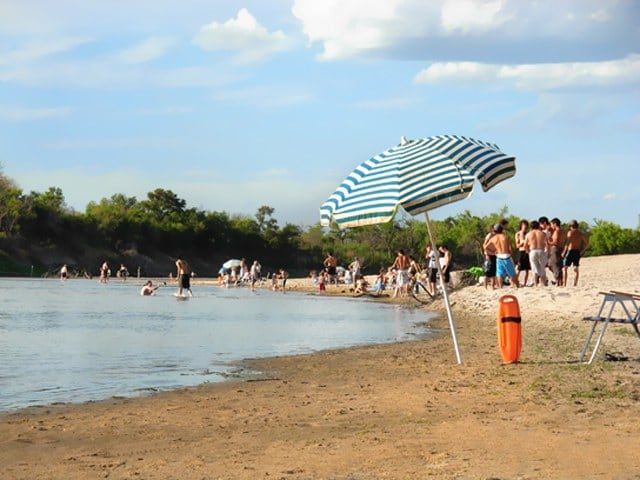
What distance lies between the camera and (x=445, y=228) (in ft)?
334

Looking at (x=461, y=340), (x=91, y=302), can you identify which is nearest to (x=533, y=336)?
(x=461, y=340)

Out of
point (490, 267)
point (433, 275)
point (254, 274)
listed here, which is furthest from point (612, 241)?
point (490, 267)

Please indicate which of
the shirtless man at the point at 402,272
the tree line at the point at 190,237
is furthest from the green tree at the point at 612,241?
the shirtless man at the point at 402,272

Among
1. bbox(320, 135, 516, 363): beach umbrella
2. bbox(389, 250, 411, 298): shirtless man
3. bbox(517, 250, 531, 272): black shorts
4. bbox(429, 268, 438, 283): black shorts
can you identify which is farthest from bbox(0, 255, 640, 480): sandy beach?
bbox(389, 250, 411, 298): shirtless man

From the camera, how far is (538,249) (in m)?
22.2

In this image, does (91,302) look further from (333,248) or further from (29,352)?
(333,248)

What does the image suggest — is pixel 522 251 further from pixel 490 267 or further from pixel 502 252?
pixel 490 267

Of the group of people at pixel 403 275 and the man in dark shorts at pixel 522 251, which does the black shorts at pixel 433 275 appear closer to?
the group of people at pixel 403 275

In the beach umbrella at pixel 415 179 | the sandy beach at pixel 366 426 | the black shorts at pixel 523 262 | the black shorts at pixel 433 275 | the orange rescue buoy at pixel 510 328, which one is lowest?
the sandy beach at pixel 366 426

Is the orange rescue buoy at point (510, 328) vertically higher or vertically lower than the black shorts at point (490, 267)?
lower

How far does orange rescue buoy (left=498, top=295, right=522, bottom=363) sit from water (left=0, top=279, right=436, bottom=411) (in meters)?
3.43

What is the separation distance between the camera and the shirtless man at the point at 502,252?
22609mm

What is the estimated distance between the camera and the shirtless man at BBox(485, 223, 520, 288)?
22.6 m

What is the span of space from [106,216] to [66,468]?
85.5m
